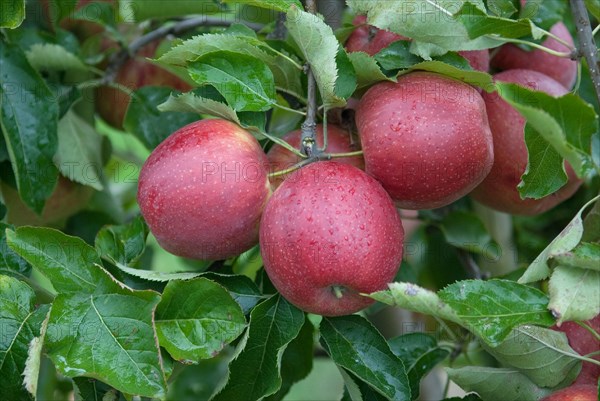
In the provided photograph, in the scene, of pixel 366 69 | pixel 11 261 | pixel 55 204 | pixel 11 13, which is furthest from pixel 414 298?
pixel 55 204

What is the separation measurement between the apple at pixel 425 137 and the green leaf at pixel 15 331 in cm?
44

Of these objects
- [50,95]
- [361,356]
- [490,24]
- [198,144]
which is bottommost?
[361,356]

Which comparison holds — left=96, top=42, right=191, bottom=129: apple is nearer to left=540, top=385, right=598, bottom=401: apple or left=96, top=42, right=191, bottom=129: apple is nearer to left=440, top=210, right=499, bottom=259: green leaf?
left=440, top=210, right=499, bottom=259: green leaf

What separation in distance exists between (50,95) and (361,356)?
2.09 feet

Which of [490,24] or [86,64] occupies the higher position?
[490,24]

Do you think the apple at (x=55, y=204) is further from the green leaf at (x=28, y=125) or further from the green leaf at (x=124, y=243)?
the green leaf at (x=124, y=243)

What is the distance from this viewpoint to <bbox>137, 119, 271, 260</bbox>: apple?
1.04 m

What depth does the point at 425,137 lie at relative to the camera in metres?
1.05

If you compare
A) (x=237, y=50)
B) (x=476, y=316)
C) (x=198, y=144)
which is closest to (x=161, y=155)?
(x=198, y=144)

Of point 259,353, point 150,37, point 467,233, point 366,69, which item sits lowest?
point 467,233

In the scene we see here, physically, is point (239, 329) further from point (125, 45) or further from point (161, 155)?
point (125, 45)

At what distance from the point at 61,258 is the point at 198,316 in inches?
7.0

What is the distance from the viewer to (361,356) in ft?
3.56

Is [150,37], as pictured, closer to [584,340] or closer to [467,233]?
[467,233]
